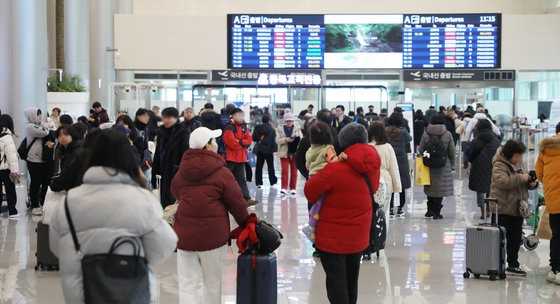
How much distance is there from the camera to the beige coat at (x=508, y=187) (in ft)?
23.3

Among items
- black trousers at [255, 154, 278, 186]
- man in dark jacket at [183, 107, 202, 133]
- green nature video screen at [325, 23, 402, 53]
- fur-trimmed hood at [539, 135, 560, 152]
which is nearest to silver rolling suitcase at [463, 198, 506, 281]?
fur-trimmed hood at [539, 135, 560, 152]

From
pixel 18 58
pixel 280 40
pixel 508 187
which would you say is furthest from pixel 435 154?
pixel 280 40

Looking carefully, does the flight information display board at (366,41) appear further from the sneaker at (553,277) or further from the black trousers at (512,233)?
the sneaker at (553,277)

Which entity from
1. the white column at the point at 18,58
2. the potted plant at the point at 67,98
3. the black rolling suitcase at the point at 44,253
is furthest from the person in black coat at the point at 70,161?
the potted plant at the point at 67,98

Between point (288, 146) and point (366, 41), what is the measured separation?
8383 mm

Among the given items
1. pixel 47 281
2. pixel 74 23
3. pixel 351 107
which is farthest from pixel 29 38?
pixel 47 281

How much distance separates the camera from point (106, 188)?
11.2 feet

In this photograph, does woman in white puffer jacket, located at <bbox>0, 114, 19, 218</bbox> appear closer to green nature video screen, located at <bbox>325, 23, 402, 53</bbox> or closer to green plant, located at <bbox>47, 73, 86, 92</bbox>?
green plant, located at <bbox>47, 73, 86, 92</bbox>

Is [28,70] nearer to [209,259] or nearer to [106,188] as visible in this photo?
[209,259]

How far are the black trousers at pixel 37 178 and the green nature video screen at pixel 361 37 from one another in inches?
465

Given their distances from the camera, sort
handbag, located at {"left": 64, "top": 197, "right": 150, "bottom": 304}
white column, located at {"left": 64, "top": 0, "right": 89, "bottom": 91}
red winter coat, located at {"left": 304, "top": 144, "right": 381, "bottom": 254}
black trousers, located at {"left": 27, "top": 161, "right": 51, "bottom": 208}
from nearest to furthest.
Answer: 1. handbag, located at {"left": 64, "top": 197, "right": 150, "bottom": 304}
2. red winter coat, located at {"left": 304, "top": 144, "right": 381, "bottom": 254}
3. black trousers, located at {"left": 27, "top": 161, "right": 51, "bottom": 208}
4. white column, located at {"left": 64, "top": 0, "right": 89, "bottom": 91}

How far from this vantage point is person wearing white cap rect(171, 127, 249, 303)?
503cm

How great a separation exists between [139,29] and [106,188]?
1915 centimetres

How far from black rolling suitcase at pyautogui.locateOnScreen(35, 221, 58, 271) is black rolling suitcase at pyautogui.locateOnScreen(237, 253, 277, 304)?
313 centimetres
